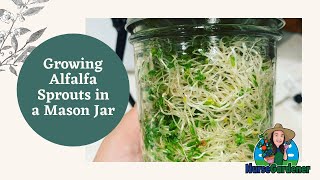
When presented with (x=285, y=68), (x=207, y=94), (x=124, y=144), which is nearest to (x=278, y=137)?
(x=207, y=94)

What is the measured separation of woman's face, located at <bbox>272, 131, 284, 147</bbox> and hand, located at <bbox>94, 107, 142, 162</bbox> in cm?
32

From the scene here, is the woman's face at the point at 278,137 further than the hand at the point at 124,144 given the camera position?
No

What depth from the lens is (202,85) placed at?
2.36ft

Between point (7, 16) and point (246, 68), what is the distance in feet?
1.77

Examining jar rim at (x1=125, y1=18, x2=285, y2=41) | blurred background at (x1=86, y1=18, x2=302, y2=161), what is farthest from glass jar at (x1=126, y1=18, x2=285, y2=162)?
blurred background at (x1=86, y1=18, x2=302, y2=161)

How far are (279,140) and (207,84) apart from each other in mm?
233

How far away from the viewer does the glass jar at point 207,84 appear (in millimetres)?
723

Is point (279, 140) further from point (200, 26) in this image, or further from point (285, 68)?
point (285, 68)

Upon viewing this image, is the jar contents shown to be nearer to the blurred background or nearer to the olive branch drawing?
the blurred background

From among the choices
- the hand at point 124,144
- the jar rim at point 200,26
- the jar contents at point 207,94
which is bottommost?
the hand at point 124,144

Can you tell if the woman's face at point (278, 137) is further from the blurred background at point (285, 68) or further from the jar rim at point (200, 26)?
the jar rim at point (200, 26)

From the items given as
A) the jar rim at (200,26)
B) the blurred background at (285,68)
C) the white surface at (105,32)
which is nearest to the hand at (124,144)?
the blurred background at (285,68)

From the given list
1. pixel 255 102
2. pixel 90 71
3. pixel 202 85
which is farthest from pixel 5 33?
pixel 255 102

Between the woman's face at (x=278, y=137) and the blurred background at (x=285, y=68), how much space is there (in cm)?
9
